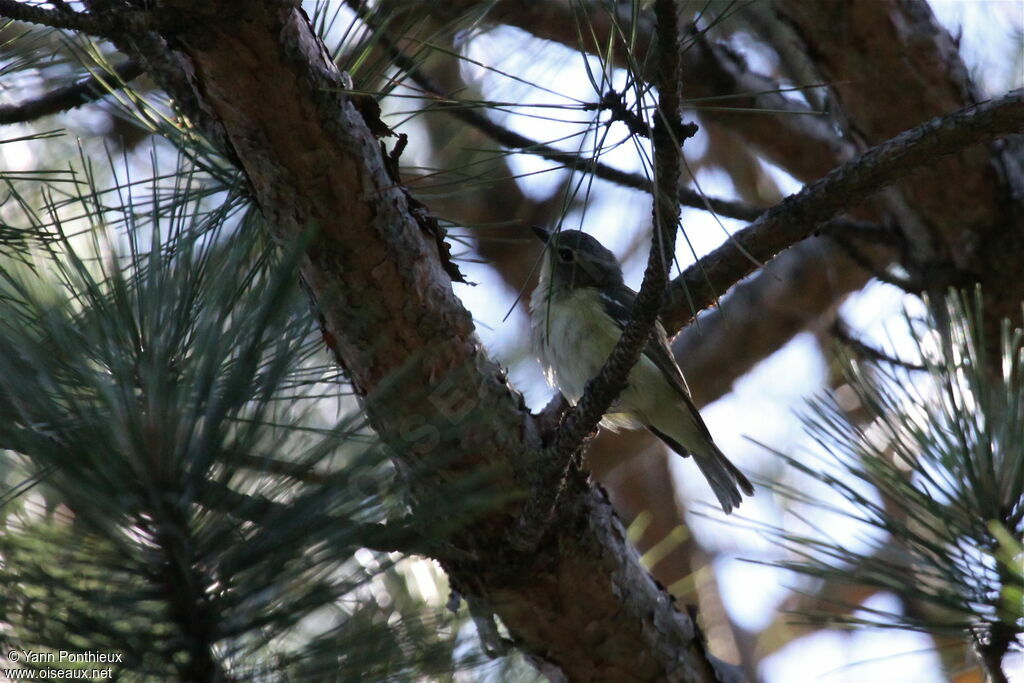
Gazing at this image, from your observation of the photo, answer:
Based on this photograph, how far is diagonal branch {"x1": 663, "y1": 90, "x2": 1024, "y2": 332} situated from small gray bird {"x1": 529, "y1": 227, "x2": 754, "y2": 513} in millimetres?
1661

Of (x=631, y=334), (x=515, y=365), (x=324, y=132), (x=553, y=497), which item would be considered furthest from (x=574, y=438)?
(x=515, y=365)

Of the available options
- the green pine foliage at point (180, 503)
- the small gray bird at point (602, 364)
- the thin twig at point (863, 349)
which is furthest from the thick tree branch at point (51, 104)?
the thin twig at point (863, 349)

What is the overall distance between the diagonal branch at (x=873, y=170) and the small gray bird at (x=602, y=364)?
166 centimetres

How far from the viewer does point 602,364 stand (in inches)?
170

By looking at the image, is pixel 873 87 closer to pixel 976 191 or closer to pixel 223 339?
pixel 976 191

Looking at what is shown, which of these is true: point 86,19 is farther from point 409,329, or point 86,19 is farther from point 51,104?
point 51,104

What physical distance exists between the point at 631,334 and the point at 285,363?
885 millimetres

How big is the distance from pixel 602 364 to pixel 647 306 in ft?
7.62

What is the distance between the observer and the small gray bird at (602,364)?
14.5ft

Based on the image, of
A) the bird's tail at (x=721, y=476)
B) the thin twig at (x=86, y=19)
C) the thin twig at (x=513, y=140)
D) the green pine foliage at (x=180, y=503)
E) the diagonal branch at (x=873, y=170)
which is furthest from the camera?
the bird's tail at (x=721, y=476)

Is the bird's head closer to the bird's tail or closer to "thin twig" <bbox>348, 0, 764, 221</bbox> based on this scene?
the bird's tail

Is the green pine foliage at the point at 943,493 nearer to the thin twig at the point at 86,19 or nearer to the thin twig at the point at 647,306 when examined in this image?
the thin twig at the point at 647,306

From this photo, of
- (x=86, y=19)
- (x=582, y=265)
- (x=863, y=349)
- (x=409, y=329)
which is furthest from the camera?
(x=582, y=265)

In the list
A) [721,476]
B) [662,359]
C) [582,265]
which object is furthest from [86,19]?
[721,476]
